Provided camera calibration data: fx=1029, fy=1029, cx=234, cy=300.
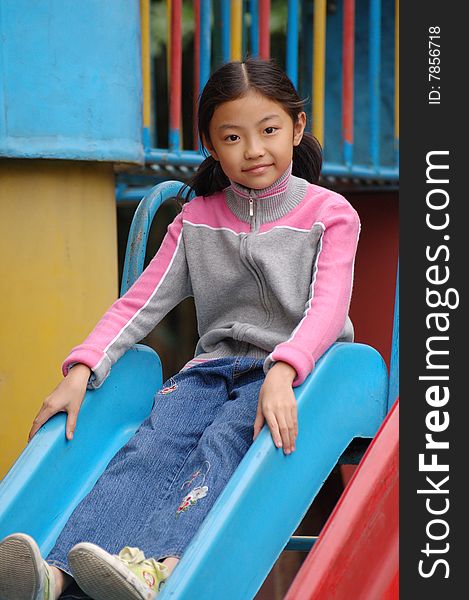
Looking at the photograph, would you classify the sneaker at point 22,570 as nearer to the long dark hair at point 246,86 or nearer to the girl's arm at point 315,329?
the girl's arm at point 315,329

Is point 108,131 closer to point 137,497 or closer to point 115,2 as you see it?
point 115,2

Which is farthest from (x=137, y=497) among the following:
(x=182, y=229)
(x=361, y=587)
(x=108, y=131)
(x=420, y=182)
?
(x=108, y=131)

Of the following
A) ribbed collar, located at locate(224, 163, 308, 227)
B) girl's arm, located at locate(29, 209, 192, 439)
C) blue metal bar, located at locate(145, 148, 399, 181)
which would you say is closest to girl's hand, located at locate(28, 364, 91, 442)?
girl's arm, located at locate(29, 209, 192, 439)

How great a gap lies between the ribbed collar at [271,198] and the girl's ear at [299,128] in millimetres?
76

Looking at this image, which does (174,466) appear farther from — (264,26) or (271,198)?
(264,26)

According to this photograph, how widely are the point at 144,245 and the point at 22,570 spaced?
1.04 metres

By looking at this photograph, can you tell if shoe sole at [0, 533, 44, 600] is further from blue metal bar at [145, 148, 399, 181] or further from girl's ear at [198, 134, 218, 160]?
blue metal bar at [145, 148, 399, 181]

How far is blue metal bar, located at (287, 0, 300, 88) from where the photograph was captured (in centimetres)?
404

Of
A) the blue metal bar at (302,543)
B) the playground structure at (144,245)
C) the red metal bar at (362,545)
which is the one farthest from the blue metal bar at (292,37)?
the red metal bar at (362,545)

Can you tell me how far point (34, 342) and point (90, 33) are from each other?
100 centimetres

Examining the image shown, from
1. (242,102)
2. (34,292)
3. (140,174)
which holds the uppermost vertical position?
(242,102)

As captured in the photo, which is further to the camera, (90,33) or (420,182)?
(90,33)

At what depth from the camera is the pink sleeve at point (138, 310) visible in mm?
2316

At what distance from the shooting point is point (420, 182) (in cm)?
203
